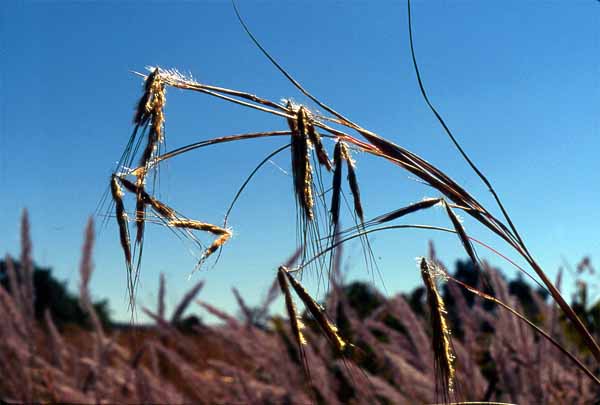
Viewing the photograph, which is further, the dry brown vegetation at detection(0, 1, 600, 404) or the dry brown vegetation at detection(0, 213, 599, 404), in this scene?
the dry brown vegetation at detection(0, 213, 599, 404)

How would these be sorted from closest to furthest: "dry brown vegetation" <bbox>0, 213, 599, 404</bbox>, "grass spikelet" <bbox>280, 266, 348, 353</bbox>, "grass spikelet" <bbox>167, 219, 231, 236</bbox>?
"grass spikelet" <bbox>280, 266, 348, 353</bbox> < "grass spikelet" <bbox>167, 219, 231, 236</bbox> < "dry brown vegetation" <bbox>0, 213, 599, 404</bbox>

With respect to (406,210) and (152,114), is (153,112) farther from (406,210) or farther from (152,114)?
(406,210)

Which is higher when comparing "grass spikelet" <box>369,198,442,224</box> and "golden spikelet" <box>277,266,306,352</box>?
"grass spikelet" <box>369,198,442,224</box>

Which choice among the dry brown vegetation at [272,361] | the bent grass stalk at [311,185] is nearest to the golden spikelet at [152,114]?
the bent grass stalk at [311,185]

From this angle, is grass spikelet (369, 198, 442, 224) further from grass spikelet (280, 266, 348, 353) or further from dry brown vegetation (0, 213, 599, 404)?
dry brown vegetation (0, 213, 599, 404)

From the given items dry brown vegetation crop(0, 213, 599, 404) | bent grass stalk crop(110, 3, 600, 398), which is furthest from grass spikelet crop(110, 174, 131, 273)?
dry brown vegetation crop(0, 213, 599, 404)

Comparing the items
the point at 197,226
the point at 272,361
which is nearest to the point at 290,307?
the point at 197,226
